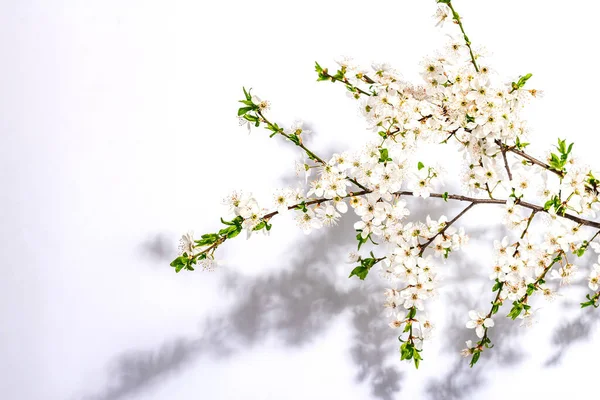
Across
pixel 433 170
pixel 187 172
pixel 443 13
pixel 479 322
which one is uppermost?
pixel 187 172

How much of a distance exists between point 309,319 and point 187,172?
498 mm

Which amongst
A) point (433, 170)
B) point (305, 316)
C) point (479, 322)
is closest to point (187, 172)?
point (305, 316)

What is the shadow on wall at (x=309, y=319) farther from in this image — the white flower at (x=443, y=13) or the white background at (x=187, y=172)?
the white flower at (x=443, y=13)

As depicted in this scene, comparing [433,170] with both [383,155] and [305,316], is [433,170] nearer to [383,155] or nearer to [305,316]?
[383,155]

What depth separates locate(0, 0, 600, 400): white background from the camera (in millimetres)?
1290

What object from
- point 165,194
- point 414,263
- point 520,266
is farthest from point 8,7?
point 520,266

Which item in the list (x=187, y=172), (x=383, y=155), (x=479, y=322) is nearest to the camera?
(x=383, y=155)

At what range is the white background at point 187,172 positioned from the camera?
50.8 inches

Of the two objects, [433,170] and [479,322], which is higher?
[433,170]

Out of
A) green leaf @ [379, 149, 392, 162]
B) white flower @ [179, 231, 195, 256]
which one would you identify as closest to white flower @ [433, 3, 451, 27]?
green leaf @ [379, 149, 392, 162]

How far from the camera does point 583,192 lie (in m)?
0.94

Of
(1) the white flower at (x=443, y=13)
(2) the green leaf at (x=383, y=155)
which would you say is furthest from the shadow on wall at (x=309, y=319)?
(1) the white flower at (x=443, y=13)

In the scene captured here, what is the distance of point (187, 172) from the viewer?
1321 millimetres

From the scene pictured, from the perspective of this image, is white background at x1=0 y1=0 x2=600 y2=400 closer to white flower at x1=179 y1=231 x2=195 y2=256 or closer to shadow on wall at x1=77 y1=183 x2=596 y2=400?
shadow on wall at x1=77 y1=183 x2=596 y2=400
